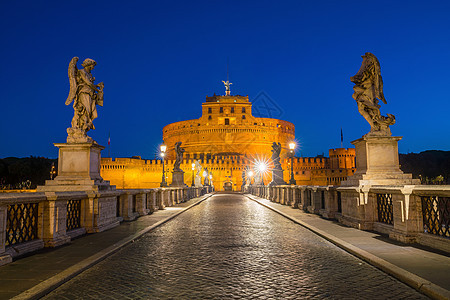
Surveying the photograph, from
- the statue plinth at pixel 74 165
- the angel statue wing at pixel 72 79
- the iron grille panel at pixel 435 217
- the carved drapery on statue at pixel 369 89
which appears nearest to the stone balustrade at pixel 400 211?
the iron grille panel at pixel 435 217

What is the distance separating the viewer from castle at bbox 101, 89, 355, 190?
269 ft

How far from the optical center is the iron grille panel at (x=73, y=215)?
8461 mm

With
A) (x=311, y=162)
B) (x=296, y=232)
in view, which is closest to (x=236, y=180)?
(x=311, y=162)

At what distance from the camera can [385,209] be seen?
8695 millimetres

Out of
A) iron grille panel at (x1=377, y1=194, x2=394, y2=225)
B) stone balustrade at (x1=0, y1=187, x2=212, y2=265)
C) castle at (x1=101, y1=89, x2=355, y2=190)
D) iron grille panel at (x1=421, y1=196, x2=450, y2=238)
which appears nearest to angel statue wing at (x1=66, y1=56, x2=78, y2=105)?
stone balustrade at (x1=0, y1=187, x2=212, y2=265)

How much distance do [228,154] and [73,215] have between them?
84186 mm

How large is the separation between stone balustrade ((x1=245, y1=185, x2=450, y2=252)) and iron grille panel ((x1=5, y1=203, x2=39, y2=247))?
23.0ft

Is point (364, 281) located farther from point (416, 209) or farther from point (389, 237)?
point (389, 237)

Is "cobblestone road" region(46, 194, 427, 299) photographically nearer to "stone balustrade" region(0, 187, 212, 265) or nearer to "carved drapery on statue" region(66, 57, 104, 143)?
"stone balustrade" region(0, 187, 212, 265)

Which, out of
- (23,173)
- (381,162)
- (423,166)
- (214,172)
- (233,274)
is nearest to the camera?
(233,274)

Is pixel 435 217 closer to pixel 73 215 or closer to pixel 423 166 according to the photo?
pixel 73 215

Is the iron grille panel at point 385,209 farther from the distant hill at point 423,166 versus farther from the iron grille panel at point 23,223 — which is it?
the distant hill at point 423,166

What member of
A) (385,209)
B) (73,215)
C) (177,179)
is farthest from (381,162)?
(177,179)

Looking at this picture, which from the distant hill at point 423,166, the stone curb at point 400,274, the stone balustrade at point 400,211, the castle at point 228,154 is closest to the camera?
the stone curb at point 400,274
